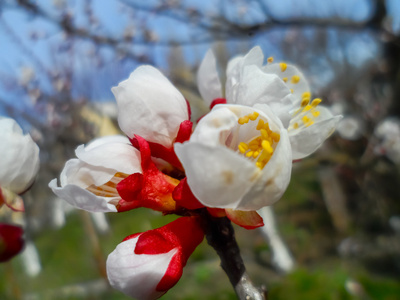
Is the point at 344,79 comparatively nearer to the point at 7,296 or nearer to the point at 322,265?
the point at 322,265

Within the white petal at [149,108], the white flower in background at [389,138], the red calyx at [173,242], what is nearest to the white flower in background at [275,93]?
the white petal at [149,108]

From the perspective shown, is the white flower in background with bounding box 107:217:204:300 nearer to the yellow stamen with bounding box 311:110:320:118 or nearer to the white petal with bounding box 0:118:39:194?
the white petal with bounding box 0:118:39:194

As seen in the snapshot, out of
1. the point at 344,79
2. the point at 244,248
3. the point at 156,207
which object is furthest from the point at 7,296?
the point at 344,79

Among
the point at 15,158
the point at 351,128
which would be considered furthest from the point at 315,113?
the point at 351,128

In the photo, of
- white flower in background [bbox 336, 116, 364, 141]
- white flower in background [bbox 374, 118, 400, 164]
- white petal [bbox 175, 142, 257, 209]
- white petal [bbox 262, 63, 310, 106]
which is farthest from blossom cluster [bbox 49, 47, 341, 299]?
white flower in background [bbox 336, 116, 364, 141]

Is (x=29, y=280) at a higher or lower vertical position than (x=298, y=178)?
lower

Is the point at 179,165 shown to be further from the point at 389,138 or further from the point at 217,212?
the point at 389,138

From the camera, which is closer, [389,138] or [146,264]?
[146,264]
